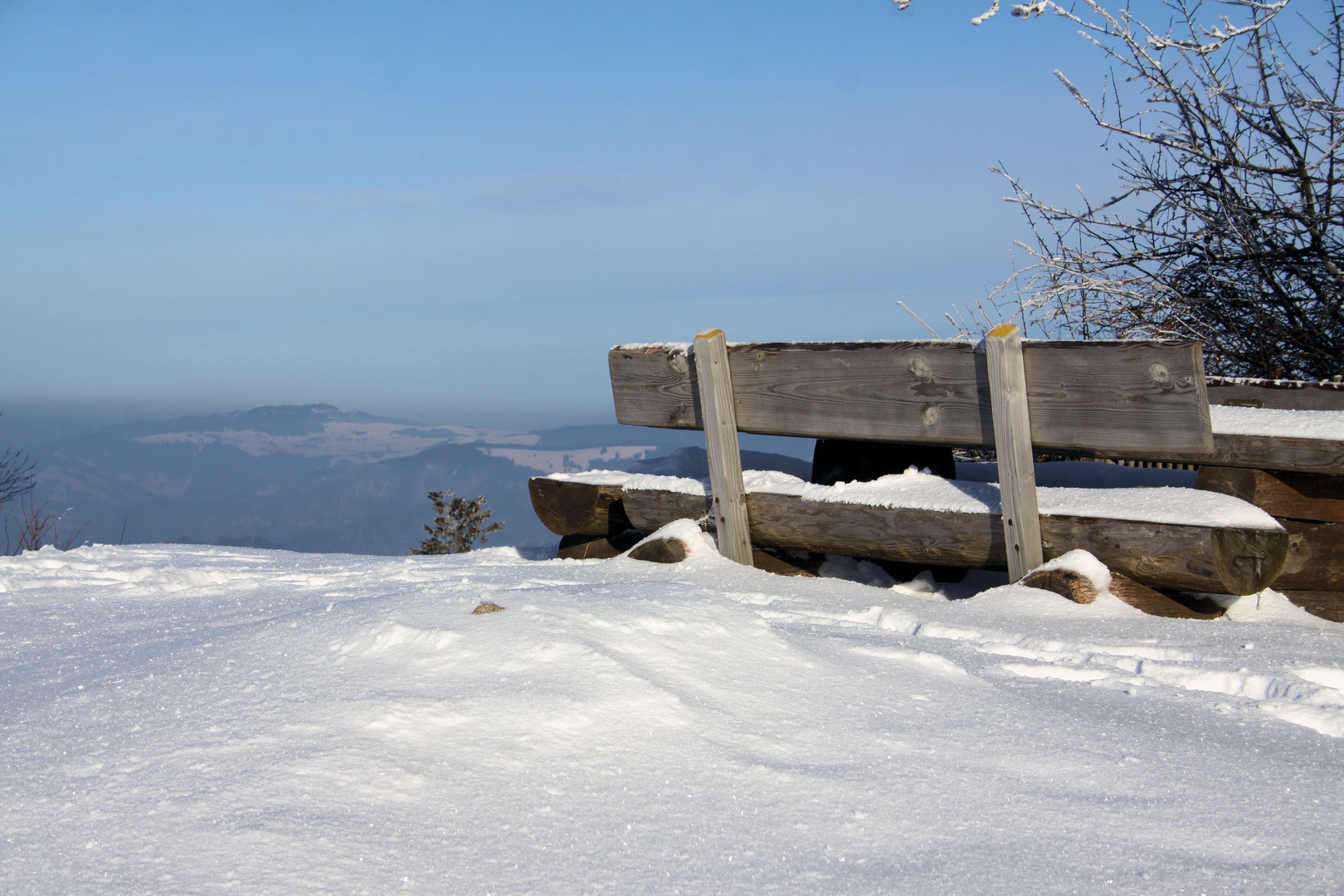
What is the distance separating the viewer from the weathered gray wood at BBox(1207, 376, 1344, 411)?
4.37 meters

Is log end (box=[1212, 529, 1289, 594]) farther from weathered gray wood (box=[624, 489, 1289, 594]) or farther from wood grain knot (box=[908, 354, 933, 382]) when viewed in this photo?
wood grain knot (box=[908, 354, 933, 382])

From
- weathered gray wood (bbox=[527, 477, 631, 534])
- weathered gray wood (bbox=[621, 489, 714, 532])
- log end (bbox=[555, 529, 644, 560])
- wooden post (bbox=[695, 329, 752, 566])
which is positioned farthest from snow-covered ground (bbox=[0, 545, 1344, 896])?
log end (bbox=[555, 529, 644, 560])

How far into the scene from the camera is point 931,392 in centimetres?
389

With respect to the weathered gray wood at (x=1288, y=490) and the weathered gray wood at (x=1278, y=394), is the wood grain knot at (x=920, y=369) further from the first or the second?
the weathered gray wood at (x=1278, y=394)

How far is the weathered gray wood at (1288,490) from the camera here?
3.92m

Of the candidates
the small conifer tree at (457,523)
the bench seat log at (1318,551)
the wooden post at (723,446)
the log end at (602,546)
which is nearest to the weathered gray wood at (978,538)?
the wooden post at (723,446)

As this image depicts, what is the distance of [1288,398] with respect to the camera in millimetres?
4430

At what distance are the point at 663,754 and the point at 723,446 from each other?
2635mm

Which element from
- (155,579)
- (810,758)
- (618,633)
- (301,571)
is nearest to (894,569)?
(618,633)

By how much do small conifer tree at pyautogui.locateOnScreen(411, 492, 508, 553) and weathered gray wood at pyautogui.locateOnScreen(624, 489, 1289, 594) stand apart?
1199 cm

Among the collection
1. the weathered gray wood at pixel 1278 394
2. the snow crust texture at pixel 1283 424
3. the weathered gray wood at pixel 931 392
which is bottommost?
the snow crust texture at pixel 1283 424

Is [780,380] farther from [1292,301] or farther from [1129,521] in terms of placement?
[1292,301]

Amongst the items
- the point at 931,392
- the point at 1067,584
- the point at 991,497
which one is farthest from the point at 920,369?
the point at 1067,584

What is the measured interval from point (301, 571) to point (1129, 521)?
4.21m
